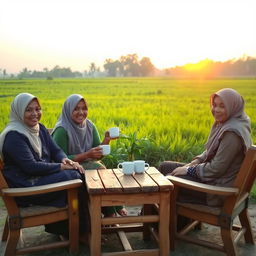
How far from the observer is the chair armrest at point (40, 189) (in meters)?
2.65

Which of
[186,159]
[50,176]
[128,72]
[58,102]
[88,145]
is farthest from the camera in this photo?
[128,72]

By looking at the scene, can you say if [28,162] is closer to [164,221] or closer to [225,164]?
[164,221]

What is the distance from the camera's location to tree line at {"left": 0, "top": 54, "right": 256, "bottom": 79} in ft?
20.7

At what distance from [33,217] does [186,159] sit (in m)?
3.08

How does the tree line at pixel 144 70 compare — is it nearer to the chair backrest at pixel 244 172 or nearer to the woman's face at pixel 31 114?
the woman's face at pixel 31 114

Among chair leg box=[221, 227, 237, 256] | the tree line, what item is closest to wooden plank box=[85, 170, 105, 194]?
chair leg box=[221, 227, 237, 256]

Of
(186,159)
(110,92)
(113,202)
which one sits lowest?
(186,159)

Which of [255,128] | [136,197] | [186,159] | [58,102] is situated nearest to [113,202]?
[136,197]

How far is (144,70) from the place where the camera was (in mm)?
6723

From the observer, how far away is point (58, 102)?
19.7ft

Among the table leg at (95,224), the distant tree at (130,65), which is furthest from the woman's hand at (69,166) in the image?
the distant tree at (130,65)

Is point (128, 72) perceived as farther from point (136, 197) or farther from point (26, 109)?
point (136, 197)

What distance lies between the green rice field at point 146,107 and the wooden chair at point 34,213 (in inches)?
75.2

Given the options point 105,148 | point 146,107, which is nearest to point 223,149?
point 105,148
